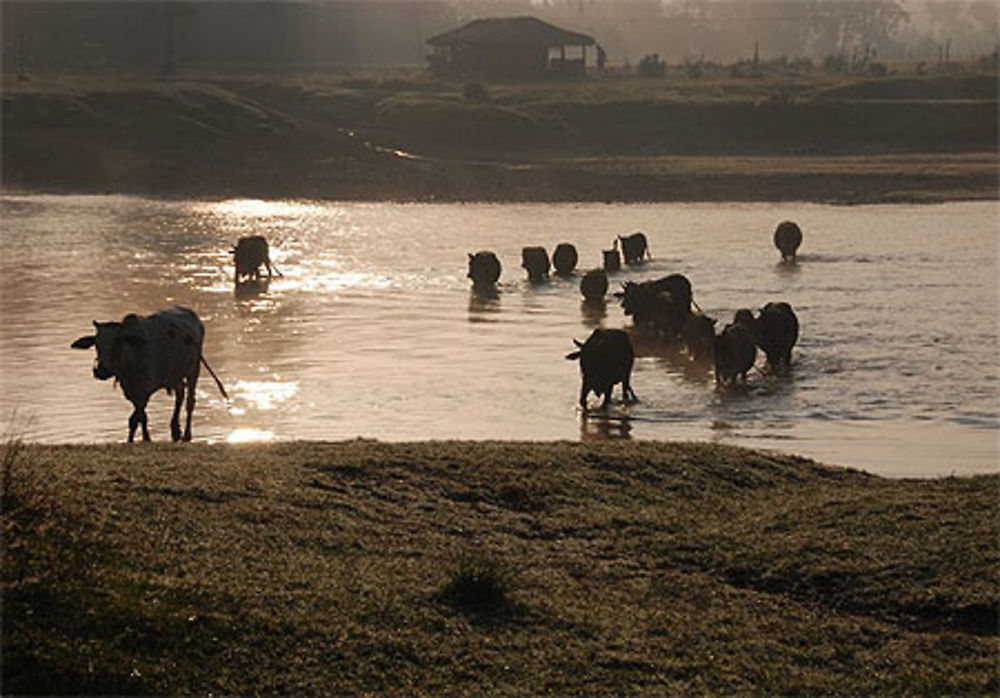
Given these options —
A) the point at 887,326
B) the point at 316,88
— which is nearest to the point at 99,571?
the point at 887,326

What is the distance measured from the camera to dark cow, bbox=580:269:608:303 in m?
32.7

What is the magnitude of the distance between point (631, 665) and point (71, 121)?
58.2 m

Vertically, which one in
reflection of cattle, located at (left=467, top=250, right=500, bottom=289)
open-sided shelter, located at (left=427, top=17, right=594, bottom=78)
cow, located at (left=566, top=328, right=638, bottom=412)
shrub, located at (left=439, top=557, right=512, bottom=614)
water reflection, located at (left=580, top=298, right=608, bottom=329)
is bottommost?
water reflection, located at (left=580, top=298, right=608, bottom=329)

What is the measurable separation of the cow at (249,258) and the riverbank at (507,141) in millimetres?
21583

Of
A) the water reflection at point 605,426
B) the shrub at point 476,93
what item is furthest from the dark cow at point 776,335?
the shrub at point 476,93

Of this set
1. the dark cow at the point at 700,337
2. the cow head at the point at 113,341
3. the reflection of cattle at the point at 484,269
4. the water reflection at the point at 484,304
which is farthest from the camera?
the reflection of cattle at the point at 484,269

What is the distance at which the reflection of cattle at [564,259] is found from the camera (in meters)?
38.0

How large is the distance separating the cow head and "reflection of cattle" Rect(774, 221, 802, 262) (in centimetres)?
2629

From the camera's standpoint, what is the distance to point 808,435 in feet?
64.4

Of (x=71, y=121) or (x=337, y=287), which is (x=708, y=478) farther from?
(x=71, y=121)

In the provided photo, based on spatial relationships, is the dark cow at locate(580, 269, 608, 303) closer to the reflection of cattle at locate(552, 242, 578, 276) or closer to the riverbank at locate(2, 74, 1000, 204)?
the reflection of cattle at locate(552, 242, 578, 276)

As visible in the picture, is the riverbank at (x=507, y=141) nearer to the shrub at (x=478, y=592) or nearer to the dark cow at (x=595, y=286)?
the dark cow at (x=595, y=286)

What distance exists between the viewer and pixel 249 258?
36156 millimetres

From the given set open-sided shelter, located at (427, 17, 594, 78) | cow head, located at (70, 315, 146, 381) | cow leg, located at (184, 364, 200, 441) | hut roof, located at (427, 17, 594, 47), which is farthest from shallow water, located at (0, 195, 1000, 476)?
hut roof, located at (427, 17, 594, 47)
